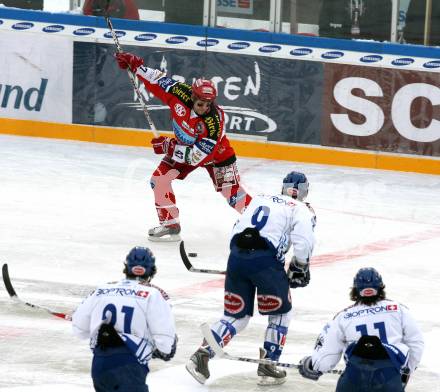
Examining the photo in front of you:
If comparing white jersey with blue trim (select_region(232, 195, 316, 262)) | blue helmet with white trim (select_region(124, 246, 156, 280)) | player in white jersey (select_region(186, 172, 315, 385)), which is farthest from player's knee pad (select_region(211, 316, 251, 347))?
blue helmet with white trim (select_region(124, 246, 156, 280))

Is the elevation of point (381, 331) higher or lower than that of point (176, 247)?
higher

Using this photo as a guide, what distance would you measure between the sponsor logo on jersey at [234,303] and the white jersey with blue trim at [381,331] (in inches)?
61.7

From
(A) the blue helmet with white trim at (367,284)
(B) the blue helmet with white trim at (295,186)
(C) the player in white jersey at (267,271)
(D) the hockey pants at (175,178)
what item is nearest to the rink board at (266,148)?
(D) the hockey pants at (175,178)

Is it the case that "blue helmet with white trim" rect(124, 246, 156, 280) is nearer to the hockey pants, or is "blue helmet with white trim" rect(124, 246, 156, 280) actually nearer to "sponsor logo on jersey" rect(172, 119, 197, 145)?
"sponsor logo on jersey" rect(172, 119, 197, 145)

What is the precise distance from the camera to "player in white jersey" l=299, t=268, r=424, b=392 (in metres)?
6.71

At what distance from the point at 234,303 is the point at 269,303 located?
0.21 m

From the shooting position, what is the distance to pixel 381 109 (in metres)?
16.4

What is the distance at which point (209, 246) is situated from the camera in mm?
12930

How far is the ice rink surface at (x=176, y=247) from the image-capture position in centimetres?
890

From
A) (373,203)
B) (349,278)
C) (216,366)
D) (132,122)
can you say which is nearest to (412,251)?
(349,278)

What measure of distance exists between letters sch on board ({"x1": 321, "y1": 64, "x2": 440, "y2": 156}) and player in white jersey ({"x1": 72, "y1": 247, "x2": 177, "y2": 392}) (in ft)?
32.3

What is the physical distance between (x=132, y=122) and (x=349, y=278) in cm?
636

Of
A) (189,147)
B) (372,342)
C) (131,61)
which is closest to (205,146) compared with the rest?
(189,147)

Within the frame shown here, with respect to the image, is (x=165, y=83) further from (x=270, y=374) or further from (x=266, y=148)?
(x=270, y=374)
